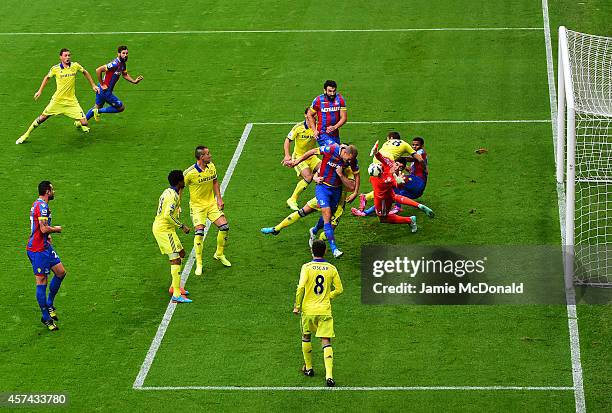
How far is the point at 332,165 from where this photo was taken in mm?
20703

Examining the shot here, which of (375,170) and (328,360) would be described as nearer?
(328,360)

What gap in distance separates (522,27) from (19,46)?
43.8ft

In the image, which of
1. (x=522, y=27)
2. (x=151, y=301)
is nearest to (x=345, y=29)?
(x=522, y=27)

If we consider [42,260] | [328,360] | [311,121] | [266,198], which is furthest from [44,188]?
[266,198]

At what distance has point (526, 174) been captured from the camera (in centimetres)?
2442

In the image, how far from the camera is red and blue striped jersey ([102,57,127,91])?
26953mm

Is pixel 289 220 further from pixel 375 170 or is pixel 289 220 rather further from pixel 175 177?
pixel 175 177

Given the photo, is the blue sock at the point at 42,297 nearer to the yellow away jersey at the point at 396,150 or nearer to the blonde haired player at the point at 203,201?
the blonde haired player at the point at 203,201

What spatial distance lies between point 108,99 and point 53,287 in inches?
355

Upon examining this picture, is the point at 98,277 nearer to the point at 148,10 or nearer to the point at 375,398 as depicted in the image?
the point at 375,398

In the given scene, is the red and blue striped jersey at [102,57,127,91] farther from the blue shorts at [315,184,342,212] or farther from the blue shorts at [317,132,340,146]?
the blue shorts at [315,184,342,212]

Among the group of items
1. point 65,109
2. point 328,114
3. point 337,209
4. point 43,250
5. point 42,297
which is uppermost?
point 65,109

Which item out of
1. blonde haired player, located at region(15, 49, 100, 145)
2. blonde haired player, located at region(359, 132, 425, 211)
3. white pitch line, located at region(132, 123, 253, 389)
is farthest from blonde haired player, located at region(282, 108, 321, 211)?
blonde haired player, located at region(15, 49, 100, 145)

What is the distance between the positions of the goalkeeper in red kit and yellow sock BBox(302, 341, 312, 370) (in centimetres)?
480
